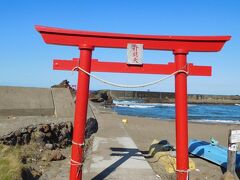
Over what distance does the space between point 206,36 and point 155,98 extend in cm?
7279

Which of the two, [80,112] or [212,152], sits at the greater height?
[80,112]

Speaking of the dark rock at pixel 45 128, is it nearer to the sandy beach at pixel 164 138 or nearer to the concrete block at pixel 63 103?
the concrete block at pixel 63 103

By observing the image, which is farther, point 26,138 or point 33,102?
point 33,102

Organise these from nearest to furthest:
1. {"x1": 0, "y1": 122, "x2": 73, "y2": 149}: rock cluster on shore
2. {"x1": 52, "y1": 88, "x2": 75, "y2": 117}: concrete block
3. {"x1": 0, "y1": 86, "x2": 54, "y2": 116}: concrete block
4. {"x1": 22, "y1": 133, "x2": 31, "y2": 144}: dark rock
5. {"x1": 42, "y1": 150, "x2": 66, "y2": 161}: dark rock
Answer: {"x1": 42, "y1": 150, "x2": 66, "y2": 161}: dark rock, {"x1": 0, "y1": 122, "x2": 73, "y2": 149}: rock cluster on shore, {"x1": 22, "y1": 133, "x2": 31, "y2": 144}: dark rock, {"x1": 0, "y1": 86, "x2": 54, "y2": 116}: concrete block, {"x1": 52, "y1": 88, "x2": 75, "y2": 117}: concrete block

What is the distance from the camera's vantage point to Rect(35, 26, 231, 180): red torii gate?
18.9 ft

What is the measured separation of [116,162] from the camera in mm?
7512

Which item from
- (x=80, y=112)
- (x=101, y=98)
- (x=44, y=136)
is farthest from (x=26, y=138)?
(x=101, y=98)

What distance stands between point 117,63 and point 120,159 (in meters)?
2.63

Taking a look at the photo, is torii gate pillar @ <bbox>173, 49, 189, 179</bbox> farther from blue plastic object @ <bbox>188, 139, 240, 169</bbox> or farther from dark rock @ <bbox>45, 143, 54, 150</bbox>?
dark rock @ <bbox>45, 143, 54, 150</bbox>

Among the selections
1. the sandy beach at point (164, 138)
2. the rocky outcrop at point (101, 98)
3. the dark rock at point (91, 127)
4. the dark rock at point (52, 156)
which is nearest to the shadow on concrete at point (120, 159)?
the sandy beach at point (164, 138)

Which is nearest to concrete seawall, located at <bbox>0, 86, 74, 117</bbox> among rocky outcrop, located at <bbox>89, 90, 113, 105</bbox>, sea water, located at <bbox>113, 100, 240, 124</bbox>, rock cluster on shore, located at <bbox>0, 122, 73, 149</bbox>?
rock cluster on shore, located at <bbox>0, 122, 73, 149</bbox>

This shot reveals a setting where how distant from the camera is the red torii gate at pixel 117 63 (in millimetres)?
5758

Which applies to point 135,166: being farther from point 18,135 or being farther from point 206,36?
point 18,135

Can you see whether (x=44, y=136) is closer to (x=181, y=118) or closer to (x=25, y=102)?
(x=25, y=102)
